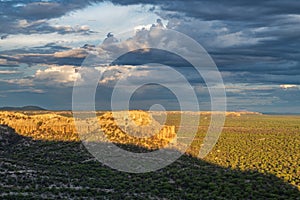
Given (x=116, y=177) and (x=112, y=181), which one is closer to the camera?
(x=112, y=181)

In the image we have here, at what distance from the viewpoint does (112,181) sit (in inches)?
2436

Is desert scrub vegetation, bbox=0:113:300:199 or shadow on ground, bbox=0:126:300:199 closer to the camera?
shadow on ground, bbox=0:126:300:199

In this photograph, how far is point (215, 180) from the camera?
63.5 meters

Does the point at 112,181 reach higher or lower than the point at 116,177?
lower

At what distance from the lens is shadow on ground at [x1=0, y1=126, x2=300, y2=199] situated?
5362 centimetres

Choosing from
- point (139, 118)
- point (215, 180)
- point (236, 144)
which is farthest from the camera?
point (236, 144)

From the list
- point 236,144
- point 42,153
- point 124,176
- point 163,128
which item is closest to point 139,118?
point 163,128

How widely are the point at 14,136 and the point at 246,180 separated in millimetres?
46413

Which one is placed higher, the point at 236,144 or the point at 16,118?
the point at 16,118

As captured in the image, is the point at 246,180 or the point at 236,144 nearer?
the point at 246,180

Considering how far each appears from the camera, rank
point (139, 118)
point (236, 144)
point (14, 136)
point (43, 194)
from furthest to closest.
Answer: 1. point (236, 144)
2. point (139, 118)
3. point (14, 136)
4. point (43, 194)

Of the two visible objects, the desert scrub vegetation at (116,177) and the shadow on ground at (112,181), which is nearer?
the shadow on ground at (112,181)

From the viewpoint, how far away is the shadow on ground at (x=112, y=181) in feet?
176

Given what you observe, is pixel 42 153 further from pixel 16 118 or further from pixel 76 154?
pixel 16 118
